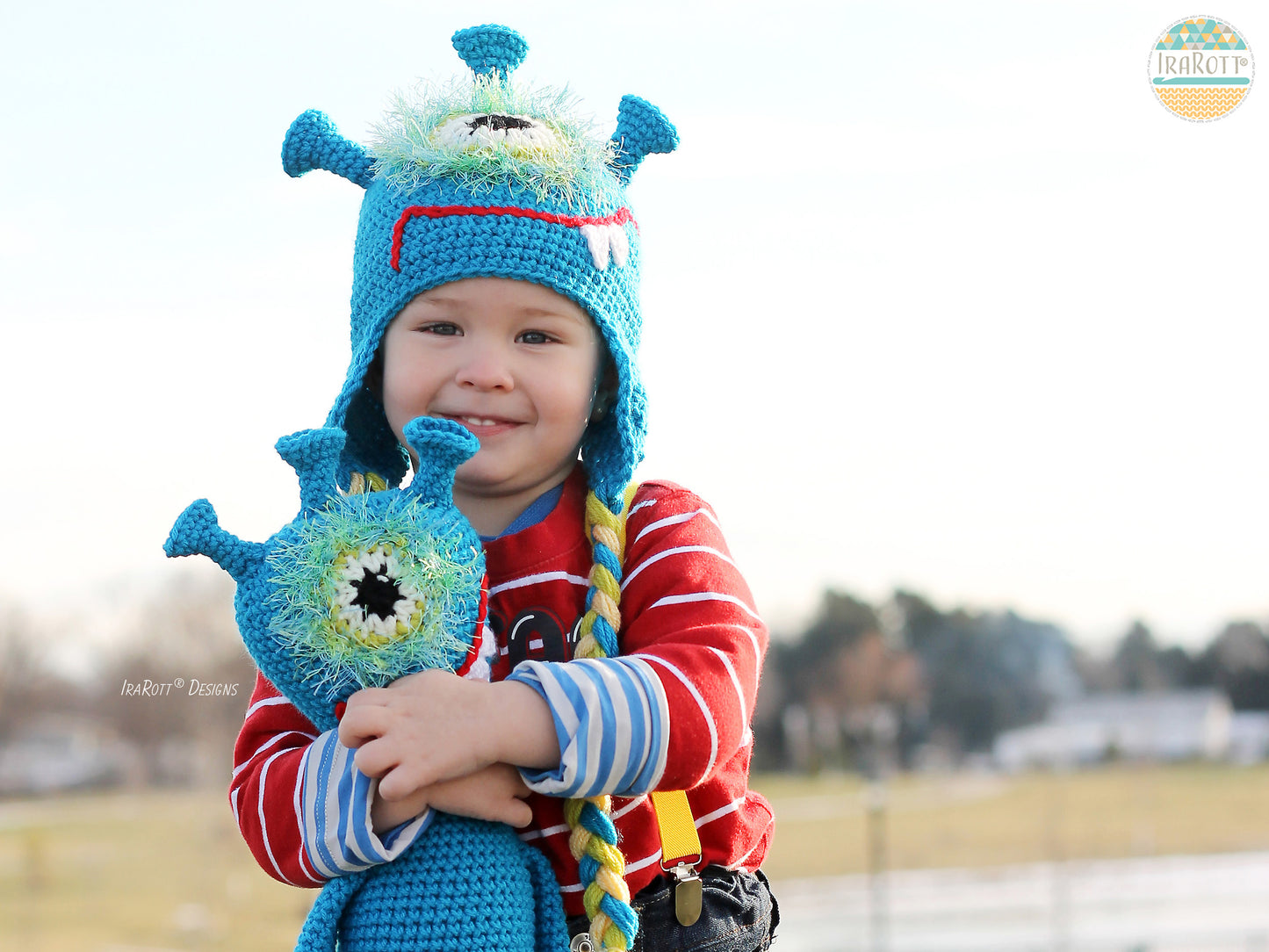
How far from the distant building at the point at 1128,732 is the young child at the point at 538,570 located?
2922cm

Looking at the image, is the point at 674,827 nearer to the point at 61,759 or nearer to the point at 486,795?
the point at 486,795

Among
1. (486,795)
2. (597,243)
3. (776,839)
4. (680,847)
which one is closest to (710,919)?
(680,847)

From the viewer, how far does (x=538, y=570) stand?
1395 mm

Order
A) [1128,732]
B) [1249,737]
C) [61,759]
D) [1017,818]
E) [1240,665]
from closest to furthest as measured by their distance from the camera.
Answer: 1. [61,759]
2. [1017,818]
3. [1249,737]
4. [1128,732]
5. [1240,665]

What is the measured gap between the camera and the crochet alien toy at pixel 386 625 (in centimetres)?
120

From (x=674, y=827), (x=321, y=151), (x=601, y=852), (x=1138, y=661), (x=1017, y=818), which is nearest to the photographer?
(x=601, y=852)

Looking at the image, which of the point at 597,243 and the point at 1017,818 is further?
the point at 1017,818

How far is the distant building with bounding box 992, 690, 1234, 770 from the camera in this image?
29172 mm

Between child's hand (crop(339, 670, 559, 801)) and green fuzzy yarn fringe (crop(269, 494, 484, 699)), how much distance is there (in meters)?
0.04

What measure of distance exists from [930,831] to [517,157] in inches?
966

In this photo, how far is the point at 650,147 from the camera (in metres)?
1.56

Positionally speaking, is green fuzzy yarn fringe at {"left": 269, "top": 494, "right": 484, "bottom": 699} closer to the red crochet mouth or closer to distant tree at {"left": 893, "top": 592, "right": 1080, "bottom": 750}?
the red crochet mouth

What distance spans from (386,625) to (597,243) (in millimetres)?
511

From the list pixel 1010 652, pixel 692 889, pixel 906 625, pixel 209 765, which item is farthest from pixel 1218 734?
pixel 692 889
